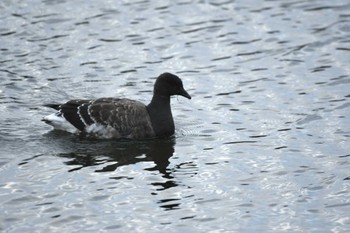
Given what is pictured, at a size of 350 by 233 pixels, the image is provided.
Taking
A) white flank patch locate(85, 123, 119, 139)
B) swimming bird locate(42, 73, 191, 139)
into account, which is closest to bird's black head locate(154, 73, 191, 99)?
swimming bird locate(42, 73, 191, 139)

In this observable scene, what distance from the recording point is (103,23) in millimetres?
24500

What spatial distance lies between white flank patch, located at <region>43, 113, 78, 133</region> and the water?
202mm

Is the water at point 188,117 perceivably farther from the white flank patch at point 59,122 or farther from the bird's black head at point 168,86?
the bird's black head at point 168,86

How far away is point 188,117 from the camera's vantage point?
1883 cm

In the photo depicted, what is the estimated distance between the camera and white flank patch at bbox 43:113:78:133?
1772cm

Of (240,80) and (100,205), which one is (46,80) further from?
(100,205)

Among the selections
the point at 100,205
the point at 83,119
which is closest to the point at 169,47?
the point at 83,119

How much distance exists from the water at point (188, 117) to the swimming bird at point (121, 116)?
269 millimetres

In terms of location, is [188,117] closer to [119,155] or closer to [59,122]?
[119,155]

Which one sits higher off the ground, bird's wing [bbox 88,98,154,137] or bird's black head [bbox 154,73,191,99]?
bird's black head [bbox 154,73,191,99]

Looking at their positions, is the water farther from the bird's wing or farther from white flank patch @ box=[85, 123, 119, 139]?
the bird's wing

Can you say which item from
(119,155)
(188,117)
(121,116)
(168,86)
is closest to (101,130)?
(121,116)

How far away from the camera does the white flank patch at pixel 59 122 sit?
17.7 m

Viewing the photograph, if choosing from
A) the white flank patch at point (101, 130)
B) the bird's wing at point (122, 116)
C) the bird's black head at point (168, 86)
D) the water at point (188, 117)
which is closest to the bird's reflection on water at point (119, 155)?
the water at point (188, 117)
